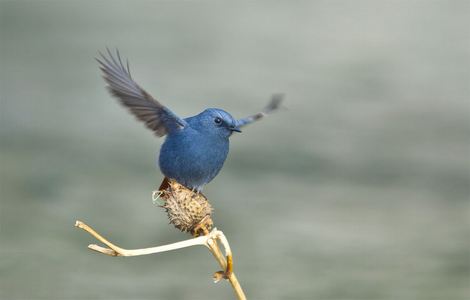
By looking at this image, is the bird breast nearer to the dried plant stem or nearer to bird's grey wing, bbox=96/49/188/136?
bird's grey wing, bbox=96/49/188/136

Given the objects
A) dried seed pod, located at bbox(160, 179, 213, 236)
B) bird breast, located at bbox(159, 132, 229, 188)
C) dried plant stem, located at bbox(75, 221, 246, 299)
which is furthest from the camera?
bird breast, located at bbox(159, 132, 229, 188)

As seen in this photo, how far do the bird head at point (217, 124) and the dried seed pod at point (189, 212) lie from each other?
162 mm

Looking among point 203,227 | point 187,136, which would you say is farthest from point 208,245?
point 187,136

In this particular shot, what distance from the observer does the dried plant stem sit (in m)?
1.70

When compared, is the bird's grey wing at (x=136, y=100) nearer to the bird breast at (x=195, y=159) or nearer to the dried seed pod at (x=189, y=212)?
the bird breast at (x=195, y=159)

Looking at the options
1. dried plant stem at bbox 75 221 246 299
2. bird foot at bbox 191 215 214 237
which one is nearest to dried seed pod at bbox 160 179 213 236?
bird foot at bbox 191 215 214 237

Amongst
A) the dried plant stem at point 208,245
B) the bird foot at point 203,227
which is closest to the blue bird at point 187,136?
the bird foot at point 203,227

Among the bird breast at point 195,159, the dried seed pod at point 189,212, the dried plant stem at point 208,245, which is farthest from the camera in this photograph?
the bird breast at point 195,159

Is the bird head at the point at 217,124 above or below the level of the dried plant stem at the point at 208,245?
above

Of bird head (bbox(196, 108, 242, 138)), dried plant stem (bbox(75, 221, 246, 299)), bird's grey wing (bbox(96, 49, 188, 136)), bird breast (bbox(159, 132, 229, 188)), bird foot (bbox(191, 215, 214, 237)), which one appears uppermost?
bird's grey wing (bbox(96, 49, 188, 136))

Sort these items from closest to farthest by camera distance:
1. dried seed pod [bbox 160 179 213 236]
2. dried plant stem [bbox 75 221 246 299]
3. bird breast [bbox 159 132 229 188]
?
1. dried plant stem [bbox 75 221 246 299]
2. dried seed pod [bbox 160 179 213 236]
3. bird breast [bbox 159 132 229 188]

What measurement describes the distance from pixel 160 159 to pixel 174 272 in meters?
4.12

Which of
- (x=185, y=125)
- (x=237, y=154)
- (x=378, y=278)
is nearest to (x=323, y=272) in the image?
(x=378, y=278)

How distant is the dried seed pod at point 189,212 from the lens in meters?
2.02
